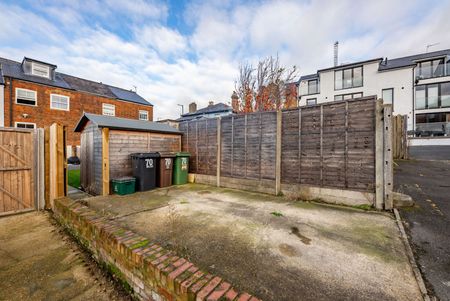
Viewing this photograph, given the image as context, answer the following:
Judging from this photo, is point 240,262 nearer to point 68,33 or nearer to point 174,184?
point 174,184

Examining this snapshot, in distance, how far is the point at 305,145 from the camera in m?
5.54

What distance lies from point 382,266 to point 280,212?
2.19 m

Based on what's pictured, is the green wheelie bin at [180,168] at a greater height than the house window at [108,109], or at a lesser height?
lesser

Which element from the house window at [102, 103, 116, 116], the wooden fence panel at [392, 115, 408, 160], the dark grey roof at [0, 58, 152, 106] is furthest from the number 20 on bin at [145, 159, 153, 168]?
the dark grey roof at [0, 58, 152, 106]

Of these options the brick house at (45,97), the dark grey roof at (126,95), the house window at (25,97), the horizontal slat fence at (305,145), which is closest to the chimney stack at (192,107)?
the dark grey roof at (126,95)

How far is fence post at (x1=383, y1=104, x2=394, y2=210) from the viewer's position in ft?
14.4

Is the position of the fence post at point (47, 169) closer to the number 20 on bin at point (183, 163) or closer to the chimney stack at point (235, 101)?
the number 20 on bin at point (183, 163)

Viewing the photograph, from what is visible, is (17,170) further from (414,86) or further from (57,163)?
(414,86)

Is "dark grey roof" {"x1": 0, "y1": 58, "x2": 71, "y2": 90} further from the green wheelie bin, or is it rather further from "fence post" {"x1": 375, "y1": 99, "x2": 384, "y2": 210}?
"fence post" {"x1": 375, "y1": 99, "x2": 384, "y2": 210}

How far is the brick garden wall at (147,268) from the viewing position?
165 cm

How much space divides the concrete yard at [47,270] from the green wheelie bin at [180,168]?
13.4 ft

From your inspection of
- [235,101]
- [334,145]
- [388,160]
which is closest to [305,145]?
[334,145]

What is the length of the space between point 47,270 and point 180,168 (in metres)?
5.15

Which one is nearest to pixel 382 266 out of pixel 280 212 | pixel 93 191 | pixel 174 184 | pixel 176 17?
pixel 280 212
